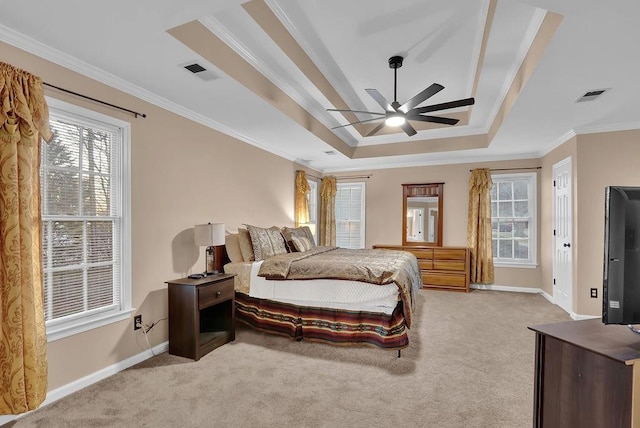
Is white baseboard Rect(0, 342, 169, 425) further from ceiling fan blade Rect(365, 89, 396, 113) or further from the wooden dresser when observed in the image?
the wooden dresser

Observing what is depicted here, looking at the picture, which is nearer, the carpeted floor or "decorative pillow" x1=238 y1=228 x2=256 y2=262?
the carpeted floor

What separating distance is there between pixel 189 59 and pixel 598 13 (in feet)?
8.66

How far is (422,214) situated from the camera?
6.29m

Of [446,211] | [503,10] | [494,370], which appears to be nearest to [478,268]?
[446,211]

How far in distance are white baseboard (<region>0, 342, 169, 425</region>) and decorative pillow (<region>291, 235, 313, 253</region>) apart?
78.2 inches

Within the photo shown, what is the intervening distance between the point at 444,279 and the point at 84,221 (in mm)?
5277

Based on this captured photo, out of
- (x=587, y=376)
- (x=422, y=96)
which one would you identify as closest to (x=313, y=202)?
(x=422, y=96)

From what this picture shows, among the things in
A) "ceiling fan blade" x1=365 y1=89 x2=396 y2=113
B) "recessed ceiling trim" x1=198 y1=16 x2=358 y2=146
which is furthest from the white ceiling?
"ceiling fan blade" x1=365 y1=89 x2=396 y2=113

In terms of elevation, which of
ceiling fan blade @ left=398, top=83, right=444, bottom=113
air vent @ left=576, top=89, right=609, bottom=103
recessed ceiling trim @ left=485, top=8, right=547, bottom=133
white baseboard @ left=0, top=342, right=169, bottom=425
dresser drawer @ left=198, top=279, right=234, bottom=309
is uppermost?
recessed ceiling trim @ left=485, top=8, right=547, bottom=133

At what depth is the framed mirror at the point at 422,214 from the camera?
6.16 m

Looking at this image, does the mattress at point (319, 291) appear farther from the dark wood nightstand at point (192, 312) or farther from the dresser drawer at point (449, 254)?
the dresser drawer at point (449, 254)

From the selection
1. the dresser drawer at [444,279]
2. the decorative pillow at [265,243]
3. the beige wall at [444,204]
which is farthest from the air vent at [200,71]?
the dresser drawer at [444,279]

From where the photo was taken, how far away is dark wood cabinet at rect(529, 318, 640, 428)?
1104mm

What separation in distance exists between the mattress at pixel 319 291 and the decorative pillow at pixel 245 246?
0.55 ft
